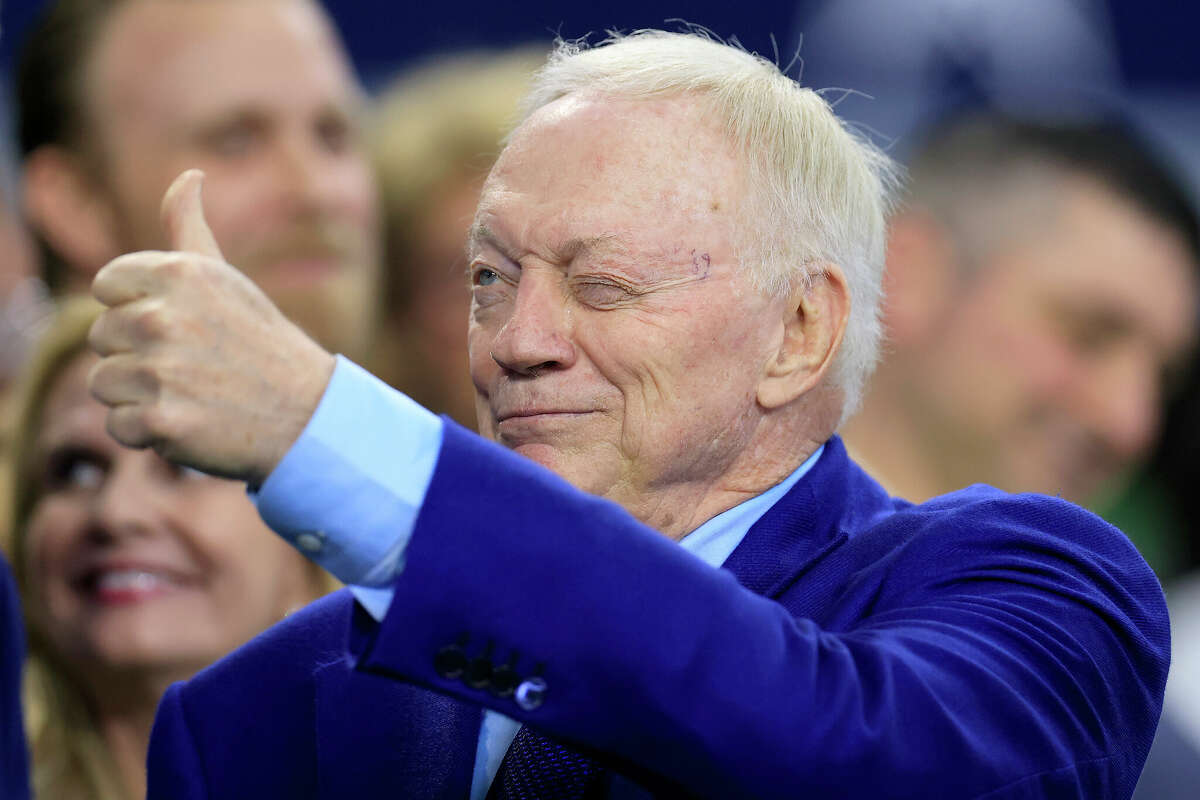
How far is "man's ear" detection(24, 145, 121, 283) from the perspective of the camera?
410cm

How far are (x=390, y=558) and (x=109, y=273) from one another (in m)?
0.36

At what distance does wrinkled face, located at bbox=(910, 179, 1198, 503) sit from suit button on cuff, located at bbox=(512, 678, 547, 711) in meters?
3.54

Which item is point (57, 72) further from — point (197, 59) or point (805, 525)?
point (805, 525)

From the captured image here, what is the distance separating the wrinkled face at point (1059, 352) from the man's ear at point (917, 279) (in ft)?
0.17

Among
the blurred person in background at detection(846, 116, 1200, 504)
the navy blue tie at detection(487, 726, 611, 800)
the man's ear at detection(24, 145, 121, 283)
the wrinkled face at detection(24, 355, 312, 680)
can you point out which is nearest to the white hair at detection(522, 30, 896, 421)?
the navy blue tie at detection(487, 726, 611, 800)

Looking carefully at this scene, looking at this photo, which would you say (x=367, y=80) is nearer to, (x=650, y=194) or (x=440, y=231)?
(x=440, y=231)

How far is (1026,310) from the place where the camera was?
5.08m

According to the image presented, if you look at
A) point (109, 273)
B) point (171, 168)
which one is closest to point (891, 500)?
point (109, 273)

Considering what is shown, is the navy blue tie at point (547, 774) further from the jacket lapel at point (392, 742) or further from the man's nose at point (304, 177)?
the man's nose at point (304, 177)

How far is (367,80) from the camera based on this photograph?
5363 millimetres

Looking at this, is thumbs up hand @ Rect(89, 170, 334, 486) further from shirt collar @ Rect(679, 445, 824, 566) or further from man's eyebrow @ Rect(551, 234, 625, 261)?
shirt collar @ Rect(679, 445, 824, 566)

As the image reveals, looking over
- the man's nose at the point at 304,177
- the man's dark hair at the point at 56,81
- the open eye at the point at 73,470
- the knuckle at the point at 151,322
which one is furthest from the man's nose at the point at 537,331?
the man's dark hair at the point at 56,81

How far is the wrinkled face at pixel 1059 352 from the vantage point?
497cm

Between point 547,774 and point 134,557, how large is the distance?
187 centimetres
